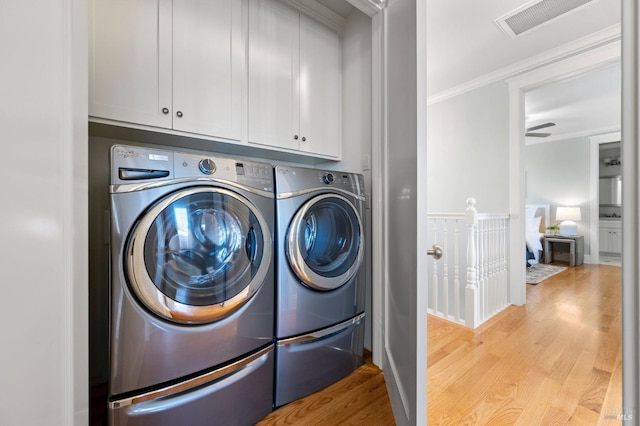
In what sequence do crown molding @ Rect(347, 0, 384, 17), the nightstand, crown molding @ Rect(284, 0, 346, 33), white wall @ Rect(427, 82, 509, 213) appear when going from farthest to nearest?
the nightstand < white wall @ Rect(427, 82, 509, 213) < crown molding @ Rect(284, 0, 346, 33) < crown molding @ Rect(347, 0, 384, 17)

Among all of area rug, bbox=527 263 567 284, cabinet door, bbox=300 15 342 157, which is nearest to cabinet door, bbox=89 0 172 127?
cabinet door, bbox=300 15 342 157

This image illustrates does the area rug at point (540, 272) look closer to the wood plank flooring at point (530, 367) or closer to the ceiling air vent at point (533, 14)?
the wood plank flooring at point (530, 367)

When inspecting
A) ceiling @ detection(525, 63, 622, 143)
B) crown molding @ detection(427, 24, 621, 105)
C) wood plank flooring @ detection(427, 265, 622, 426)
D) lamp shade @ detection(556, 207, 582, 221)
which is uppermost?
ceiling @ detection(525, 63, 622, 143)

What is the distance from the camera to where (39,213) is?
0.49 meters

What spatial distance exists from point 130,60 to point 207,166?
650 mm

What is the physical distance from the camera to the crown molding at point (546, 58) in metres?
2.19

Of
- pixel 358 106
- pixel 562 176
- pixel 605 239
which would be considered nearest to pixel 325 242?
pixel 358 106

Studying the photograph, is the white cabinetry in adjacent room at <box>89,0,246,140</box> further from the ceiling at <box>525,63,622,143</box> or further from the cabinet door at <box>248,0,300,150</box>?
the ceiling at <box>525,63,622,143</box>

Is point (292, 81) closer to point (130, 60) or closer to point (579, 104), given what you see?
point (130, 60)

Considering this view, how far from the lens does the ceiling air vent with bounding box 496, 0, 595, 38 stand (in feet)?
6.19

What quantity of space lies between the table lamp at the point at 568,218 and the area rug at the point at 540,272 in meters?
1.10

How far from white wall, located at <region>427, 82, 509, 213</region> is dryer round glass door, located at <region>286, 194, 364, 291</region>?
2.30 meters

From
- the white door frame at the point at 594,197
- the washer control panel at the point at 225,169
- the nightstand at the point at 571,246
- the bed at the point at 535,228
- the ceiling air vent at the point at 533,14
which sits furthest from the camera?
the white door frame at the point at 594,197

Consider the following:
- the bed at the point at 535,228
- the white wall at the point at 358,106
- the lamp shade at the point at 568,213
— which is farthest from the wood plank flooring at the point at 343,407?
the lamp shade at the point at 568,213
